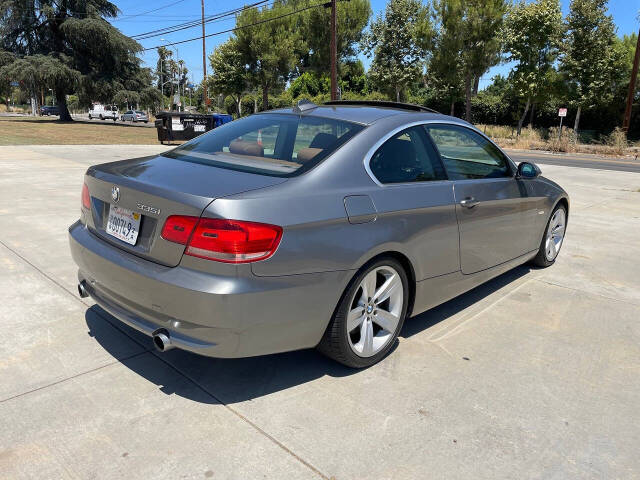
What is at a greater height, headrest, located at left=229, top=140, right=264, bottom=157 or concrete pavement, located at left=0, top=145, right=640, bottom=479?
headrest, located at left=229, top=140, right=264, bottom=157

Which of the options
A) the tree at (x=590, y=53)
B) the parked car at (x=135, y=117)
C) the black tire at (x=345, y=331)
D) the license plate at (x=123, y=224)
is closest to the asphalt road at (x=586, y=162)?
the tree at (x=590, y=53)

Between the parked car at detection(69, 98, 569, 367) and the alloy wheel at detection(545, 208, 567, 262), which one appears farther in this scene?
the alloy wheel at detection(545, 208, 567, 262)

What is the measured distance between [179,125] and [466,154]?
62.4 ft

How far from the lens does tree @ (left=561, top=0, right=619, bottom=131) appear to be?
99.0ft

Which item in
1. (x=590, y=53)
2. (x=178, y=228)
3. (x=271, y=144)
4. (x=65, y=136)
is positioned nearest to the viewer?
(x=178, y=228)

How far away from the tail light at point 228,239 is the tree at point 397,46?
37.4m

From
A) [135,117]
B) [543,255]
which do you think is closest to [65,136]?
[543,255]

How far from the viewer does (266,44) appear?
4109 centimetres

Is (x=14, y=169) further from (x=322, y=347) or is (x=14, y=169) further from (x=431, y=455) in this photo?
(x=431, y=455)

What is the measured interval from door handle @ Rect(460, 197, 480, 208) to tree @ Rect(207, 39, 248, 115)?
139ft

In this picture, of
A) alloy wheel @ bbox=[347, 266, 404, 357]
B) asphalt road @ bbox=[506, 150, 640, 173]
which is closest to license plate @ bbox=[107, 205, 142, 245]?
alloy wheel @ bbox=[347, 266, 404, 357]

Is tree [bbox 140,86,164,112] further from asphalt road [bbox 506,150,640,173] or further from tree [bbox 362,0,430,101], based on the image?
asphalt road [bbox 506,150,640,173]

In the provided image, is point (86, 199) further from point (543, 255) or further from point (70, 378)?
point (543, 255)

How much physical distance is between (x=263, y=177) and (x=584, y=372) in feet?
7.46
